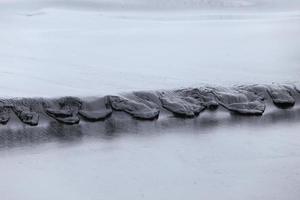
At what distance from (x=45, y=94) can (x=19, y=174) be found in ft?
7.71

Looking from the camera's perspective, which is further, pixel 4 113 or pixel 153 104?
pixel 153 104

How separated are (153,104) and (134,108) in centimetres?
36

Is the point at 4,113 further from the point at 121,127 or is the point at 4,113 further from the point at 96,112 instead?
the point at 121,127

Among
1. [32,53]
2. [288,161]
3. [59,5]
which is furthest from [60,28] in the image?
[288,161]

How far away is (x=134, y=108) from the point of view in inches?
283

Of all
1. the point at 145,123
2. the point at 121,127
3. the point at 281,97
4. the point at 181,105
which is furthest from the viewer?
the point at 281,97

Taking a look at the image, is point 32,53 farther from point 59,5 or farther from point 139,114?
point 59,5

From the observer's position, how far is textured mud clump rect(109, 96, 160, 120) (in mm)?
7117

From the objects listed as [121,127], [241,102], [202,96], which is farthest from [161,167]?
[241,102]

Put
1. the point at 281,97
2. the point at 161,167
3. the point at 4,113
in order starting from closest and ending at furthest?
the point at 161,167 < the point at 4,113 < the point at 281,97

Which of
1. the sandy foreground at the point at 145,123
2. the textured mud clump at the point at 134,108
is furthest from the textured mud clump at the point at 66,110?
the textured mud clump at the point at 134,108

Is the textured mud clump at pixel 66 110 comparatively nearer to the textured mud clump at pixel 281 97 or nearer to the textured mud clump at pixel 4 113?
the textured mud clump at pixel 4 113

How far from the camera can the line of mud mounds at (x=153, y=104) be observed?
6773 mm

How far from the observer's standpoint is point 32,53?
35.5 feet
